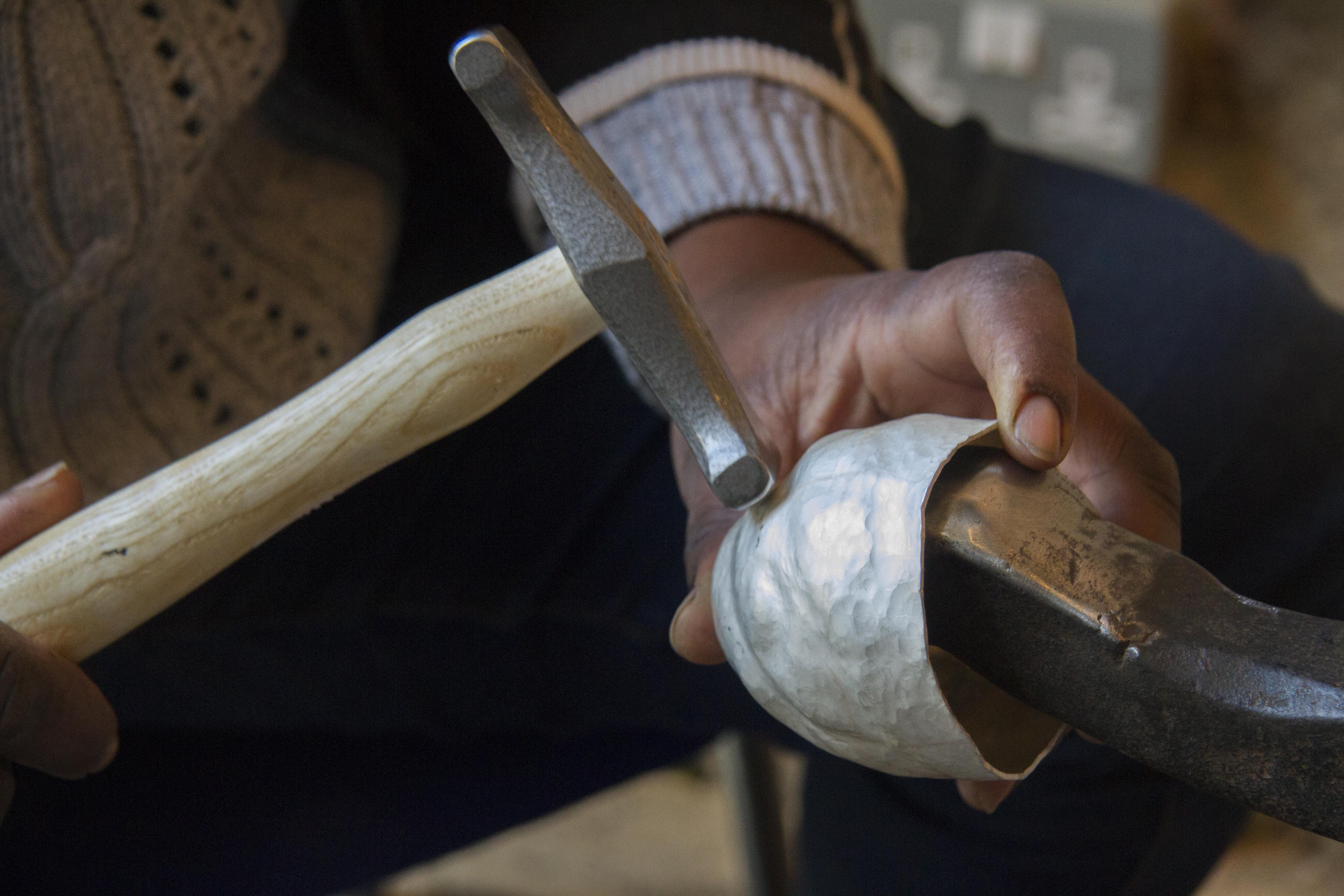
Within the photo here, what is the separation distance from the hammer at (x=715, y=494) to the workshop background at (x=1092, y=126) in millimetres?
819

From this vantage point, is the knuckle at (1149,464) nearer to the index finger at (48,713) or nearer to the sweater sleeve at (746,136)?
the sweater sleeve at (746,136)

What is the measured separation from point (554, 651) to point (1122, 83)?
1.08 meters

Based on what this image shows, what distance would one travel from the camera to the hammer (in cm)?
26

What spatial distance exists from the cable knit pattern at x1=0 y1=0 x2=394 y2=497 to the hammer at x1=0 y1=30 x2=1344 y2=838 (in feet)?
0.44

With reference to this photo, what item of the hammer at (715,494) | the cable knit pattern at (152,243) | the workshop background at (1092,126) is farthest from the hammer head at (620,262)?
the workshop background at (1092,126)

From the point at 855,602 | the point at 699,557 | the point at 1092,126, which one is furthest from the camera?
the point at 1092,126

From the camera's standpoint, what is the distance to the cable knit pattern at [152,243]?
43 centimetres

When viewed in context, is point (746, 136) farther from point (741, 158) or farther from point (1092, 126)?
point (1092, 126)

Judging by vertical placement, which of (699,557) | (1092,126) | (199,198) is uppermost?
(199,198)

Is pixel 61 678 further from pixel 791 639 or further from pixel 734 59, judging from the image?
pixel 734 59

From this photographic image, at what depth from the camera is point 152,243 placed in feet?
1.55

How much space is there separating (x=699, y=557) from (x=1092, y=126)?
111 cm

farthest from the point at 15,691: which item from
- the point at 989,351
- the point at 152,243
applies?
the point at 989,351

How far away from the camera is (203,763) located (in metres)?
0.53
